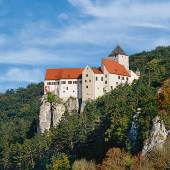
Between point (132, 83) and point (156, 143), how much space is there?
3315 cm

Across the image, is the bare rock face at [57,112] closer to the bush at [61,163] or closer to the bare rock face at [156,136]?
the bush at [61,163]

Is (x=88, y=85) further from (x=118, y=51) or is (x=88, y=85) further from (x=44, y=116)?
(x=118, y=51)

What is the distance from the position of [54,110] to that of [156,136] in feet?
124

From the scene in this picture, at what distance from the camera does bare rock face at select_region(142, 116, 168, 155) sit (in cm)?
7449

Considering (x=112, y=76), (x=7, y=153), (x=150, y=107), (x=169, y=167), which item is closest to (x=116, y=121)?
(x=150, y=107)

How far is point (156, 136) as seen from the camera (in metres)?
75.5

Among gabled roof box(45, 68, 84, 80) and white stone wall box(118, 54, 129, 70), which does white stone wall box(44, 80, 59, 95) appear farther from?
white stone wall box(118, 54, 129, 70)

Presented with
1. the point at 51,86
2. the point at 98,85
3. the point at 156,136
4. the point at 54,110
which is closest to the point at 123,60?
the point at 98,85

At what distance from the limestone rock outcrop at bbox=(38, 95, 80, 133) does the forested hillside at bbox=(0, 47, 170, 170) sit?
5.54ft

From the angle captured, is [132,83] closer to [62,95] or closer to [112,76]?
[112,76]

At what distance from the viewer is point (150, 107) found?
256 feet

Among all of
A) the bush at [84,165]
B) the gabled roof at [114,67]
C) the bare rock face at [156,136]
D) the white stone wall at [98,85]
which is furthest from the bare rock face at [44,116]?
the bare rock face at [156,136]

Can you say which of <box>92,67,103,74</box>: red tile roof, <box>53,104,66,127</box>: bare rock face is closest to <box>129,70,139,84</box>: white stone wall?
<box>92,67,103,74</box>: red tile roof

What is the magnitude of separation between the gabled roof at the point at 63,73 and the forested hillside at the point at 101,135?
23.1ft
